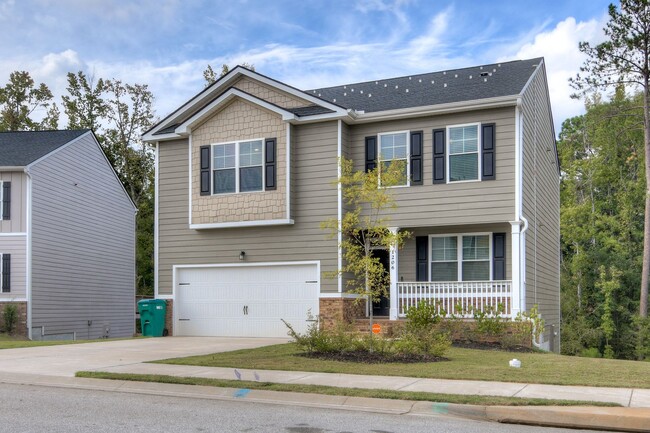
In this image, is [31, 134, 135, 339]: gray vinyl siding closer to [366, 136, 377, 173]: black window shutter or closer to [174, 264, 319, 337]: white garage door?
[174, 264, 319, 337]: white garage door

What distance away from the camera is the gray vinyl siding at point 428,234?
18.4m

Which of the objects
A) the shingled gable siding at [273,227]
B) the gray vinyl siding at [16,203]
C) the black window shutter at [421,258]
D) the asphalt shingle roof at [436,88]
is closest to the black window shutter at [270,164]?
the shingled gable siding at [273,227]

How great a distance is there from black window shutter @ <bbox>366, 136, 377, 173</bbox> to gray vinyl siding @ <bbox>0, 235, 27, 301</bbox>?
40.7 feet

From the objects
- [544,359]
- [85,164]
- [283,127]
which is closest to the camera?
[544,359]

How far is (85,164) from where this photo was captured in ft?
92.6

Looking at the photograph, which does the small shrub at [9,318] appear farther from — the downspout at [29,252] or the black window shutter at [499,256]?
the black window shutter at [499,256]

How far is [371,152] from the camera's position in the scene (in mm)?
19562

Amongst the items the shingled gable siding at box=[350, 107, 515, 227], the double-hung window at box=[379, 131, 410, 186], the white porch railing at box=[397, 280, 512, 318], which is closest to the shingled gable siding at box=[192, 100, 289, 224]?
the double-hung window at box=[379, 131, 410, 186]

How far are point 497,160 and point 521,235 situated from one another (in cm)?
198

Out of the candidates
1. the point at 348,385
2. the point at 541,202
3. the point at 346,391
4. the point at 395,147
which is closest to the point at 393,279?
the point at 395,147

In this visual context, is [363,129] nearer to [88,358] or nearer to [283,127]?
[283,127]

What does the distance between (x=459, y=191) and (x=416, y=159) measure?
1464mm

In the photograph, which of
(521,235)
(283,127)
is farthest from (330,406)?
(283,127)

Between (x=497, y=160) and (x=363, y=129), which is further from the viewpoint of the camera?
(x=363, y=129)
